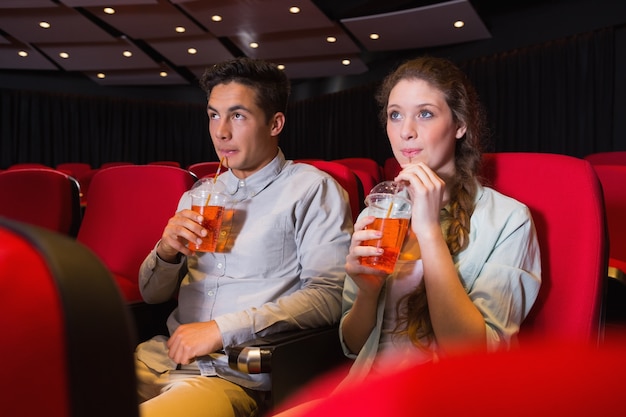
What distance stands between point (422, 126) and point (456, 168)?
150mm

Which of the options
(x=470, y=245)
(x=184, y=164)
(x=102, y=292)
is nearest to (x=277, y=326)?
(x=470, y=245)

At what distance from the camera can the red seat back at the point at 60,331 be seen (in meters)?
0.38

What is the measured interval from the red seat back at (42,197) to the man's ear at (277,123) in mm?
1050

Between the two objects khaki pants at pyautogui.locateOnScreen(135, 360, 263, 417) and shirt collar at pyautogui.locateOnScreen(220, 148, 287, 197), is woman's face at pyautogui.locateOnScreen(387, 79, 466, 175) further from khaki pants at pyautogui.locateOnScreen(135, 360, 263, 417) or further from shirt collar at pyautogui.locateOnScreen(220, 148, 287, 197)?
khaki pants at pyautogui.locateOnScreen(135, 360, 263, 417)

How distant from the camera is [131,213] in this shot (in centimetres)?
233

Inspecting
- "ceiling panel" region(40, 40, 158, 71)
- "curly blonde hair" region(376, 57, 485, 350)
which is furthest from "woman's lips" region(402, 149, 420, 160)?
"ceiling panel" region(40, 40, 158, 71)

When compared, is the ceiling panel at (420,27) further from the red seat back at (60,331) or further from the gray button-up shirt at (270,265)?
the red seat back at (60,331)

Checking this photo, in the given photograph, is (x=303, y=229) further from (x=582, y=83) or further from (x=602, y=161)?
(x=582, y=83)

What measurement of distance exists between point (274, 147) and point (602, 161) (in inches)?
110

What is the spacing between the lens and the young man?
158 cm

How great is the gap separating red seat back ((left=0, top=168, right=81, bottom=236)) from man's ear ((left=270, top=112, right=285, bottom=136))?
41.3 inches

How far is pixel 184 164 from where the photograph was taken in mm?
14016

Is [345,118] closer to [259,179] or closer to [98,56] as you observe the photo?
[98,56]

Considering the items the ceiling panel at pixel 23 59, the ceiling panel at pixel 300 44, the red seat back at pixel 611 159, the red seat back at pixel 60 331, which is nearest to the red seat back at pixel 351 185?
the red seat back at pixel 60 331
